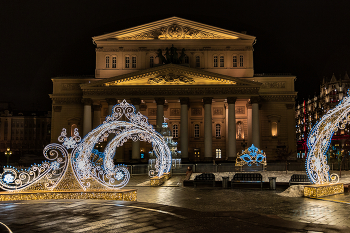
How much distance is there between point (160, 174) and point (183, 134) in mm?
24373

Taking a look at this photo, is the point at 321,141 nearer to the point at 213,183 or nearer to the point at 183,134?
the point at 213,183

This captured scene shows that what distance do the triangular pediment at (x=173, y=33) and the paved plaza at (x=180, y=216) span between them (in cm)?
4212

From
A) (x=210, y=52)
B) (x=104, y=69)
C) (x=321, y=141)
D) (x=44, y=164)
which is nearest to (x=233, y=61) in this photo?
(x=210, y=52)

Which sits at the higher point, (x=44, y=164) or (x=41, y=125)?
(x=41, y=125)

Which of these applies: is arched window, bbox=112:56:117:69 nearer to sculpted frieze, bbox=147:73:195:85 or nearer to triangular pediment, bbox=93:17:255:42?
triangular pediment, bbox=93:17:255:42

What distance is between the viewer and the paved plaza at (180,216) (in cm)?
976

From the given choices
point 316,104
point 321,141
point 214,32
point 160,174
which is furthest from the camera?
point 316,104

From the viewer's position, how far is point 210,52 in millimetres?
56281

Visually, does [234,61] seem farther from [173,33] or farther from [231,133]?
[231,133]

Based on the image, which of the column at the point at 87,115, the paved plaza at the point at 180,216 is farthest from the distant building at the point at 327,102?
the paved plaza at the point at 180,216

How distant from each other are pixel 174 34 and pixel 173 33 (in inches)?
8.5

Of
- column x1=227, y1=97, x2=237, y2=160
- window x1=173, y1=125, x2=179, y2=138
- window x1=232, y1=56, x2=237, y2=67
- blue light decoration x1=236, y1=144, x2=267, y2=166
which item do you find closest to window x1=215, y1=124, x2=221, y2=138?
window x1=173, y1=125, x2=179, y2=138

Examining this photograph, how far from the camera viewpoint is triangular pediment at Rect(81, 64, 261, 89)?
4950 centimetres

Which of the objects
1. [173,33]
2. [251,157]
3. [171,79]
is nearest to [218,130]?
[171,79]
